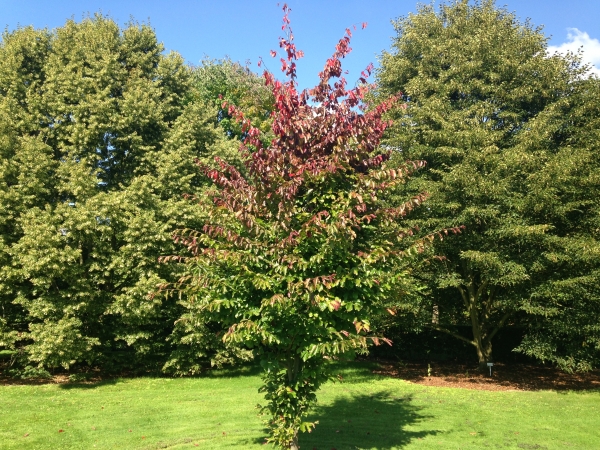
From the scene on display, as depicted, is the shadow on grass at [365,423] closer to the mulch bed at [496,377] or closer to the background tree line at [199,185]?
the background tree line at [199,185]

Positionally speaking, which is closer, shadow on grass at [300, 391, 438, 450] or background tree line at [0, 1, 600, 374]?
shadow on grass at [300, 391, 438, 450]

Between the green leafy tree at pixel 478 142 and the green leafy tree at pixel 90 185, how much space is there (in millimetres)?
8159

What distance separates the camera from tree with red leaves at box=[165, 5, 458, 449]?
5445mm

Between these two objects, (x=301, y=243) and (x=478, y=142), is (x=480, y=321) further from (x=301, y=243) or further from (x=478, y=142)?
(x=301, y=243)

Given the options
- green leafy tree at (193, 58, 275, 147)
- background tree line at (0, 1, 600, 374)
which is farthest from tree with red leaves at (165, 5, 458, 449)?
green leafy tree at (193, 58, 275, 147)

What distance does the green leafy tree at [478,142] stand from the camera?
47.0 ft

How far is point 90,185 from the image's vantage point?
1473 cm

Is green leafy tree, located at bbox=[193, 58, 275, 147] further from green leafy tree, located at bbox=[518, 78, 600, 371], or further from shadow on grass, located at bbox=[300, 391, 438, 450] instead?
shadow on grass, located at bbox=[300, 391, 438, 450]

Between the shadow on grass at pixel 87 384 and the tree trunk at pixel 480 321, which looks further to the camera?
the tree trunk at pixel 480 321

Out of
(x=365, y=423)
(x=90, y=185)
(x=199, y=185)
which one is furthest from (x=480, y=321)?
(x=90, y=185)

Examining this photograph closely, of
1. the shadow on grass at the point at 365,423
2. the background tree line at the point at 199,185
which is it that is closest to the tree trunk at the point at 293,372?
the shadow on grass at the point at 365,423

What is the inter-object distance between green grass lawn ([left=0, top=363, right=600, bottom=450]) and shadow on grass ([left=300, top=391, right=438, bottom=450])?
0.02 meters

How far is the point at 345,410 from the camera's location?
37.2 ft

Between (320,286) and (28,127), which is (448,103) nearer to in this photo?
(320,286)
